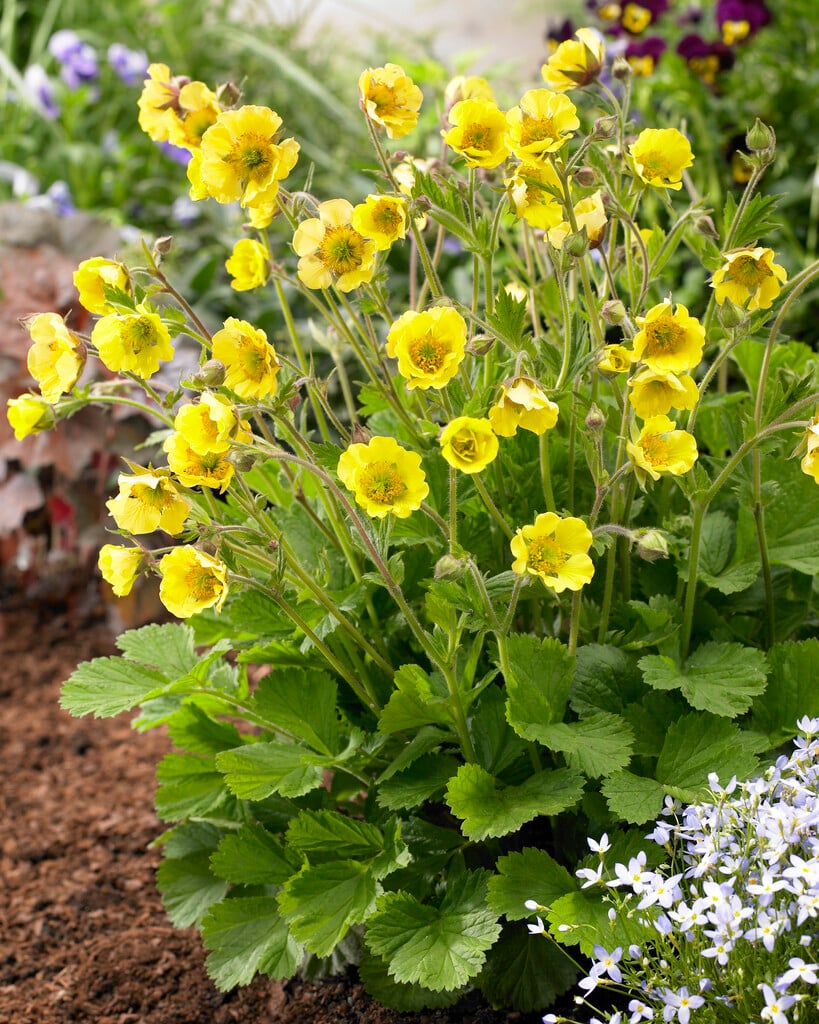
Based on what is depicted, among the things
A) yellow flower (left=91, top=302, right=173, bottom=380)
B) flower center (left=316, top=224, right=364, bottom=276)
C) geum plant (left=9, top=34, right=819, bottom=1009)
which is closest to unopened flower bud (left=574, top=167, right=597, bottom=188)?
geum plant (left=9, top=34, right=819, bottom=1009)

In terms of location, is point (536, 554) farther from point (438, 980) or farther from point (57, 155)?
point (57, 155)

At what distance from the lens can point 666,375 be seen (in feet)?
3.38

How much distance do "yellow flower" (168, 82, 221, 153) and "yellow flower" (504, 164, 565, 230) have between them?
33cm

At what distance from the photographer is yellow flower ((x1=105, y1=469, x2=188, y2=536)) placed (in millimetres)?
1043

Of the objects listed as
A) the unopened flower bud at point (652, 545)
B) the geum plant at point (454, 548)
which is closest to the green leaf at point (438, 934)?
the geum plant at point (454, 548)

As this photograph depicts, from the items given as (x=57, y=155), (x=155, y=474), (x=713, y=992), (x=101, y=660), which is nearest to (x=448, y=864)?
(x=713, y=992)

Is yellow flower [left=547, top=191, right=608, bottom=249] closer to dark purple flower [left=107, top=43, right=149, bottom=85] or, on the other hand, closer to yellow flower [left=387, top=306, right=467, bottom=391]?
yellow flower [left=387, top=306, right=467, bottom=391]

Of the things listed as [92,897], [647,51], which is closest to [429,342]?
[92,897]

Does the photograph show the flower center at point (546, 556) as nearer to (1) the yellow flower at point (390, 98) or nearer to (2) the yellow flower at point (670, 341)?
(2) the yellow flower at point (670, 341)

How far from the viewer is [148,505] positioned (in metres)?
1.05

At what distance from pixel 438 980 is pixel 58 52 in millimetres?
3260

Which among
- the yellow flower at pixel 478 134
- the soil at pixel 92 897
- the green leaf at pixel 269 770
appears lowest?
the soil at pixel 92 897

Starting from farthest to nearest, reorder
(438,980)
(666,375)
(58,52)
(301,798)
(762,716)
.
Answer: (58,52) → (301,798) → (762,716) → (438,980) → (666,375)

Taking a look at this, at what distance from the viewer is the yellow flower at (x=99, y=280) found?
1.11 m
